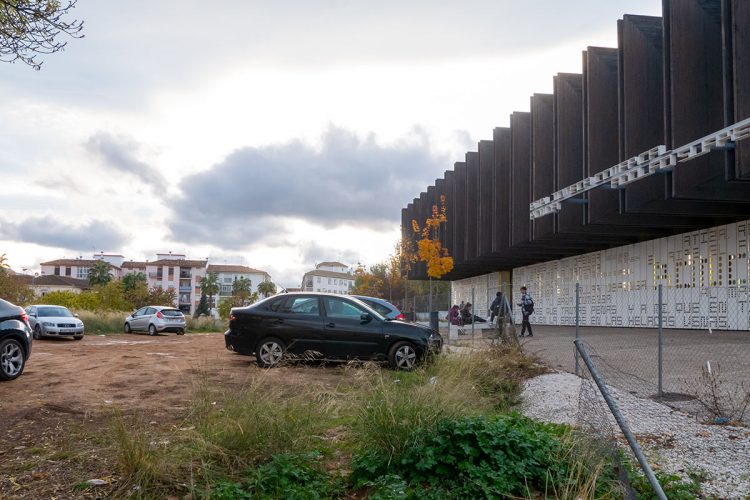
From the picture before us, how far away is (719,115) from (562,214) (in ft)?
31.1

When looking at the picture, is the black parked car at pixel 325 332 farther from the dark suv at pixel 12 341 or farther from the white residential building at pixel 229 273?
the white residential building at pixel 229 273

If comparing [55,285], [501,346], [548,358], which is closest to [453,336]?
[548,358]

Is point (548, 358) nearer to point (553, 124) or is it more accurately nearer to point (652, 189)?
point (652, 189)

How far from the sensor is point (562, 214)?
27812 mm

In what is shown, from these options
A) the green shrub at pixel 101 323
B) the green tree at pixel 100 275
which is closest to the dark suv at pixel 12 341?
the green shrub at pixel 101 323

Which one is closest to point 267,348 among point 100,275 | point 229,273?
point 100,275

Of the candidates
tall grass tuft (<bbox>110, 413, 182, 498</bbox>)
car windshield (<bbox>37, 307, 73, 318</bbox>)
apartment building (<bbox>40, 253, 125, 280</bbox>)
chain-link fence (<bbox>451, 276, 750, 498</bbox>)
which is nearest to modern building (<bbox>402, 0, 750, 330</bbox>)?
chain-link fence (<bbox>451, 276, 750, 498</bbox>)

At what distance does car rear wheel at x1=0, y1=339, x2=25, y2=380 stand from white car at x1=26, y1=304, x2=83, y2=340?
1569cm

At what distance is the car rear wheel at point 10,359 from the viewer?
33.0ft

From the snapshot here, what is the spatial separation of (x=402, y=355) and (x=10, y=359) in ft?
21.0

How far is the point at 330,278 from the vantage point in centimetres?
14875

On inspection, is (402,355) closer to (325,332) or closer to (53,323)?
(325,332)

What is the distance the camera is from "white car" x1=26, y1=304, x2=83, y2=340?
81.8 ft

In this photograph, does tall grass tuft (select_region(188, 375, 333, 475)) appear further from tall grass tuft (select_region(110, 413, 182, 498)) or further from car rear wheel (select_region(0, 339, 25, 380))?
car rear wheel (select_region(0, 339, 25, 380))
